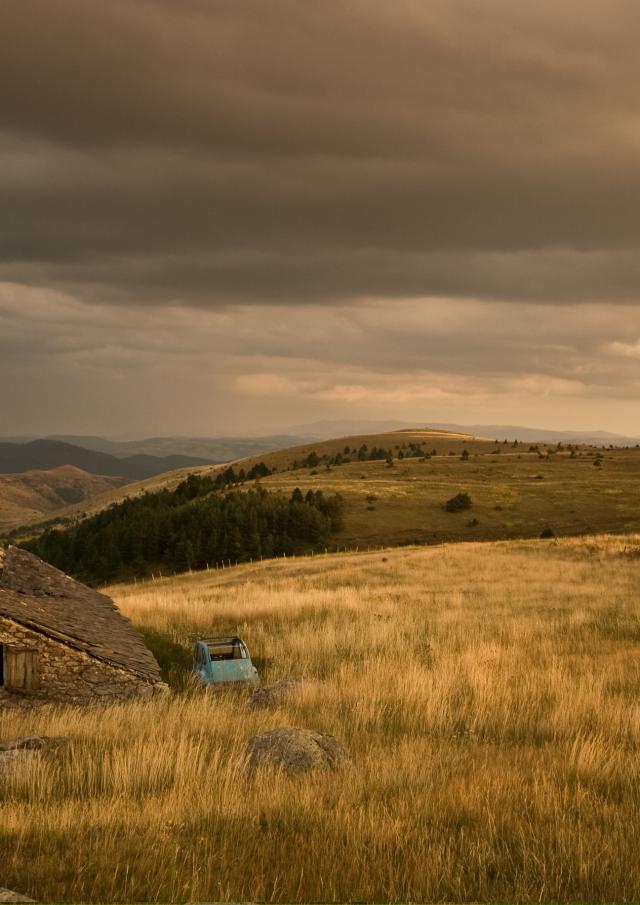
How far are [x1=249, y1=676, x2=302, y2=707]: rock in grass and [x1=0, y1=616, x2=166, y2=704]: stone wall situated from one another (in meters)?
3.50

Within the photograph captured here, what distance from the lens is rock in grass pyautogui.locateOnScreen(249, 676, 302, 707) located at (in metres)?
12.7

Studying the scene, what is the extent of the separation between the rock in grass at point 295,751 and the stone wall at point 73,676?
7.67 m

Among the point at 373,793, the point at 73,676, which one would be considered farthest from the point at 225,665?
the point at 373,793

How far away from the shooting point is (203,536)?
262 feet

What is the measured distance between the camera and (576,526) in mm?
69438

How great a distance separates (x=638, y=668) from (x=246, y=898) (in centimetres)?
1182

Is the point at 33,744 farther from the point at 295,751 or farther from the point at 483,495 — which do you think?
the point at 483,495

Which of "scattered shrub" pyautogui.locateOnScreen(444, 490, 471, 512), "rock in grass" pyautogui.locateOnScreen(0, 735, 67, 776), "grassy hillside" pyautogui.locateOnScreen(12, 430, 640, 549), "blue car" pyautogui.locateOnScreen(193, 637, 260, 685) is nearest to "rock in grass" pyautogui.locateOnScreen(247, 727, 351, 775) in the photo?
"rock in grass" pyautogui.locateOnScreen(0, 735, 67, 776)

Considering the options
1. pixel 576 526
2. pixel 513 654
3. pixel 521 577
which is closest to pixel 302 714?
pixel 513 654

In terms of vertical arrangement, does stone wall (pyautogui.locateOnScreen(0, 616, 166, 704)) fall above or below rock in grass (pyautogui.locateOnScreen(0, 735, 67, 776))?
below

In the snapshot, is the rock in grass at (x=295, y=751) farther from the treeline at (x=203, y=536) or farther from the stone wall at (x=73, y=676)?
the treeline at (x=203, y=536)

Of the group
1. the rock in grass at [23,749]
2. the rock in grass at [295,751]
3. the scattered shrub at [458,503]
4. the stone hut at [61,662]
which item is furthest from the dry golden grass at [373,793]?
the scattered shrub at [458,503]

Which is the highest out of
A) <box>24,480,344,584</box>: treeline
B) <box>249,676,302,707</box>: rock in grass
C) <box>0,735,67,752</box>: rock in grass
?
<box>0,735,67,752</box>: rock in grass

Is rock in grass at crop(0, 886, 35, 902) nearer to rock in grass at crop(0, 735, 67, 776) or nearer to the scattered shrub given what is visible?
rock in grass at crop(0, 735, 67, 776)
